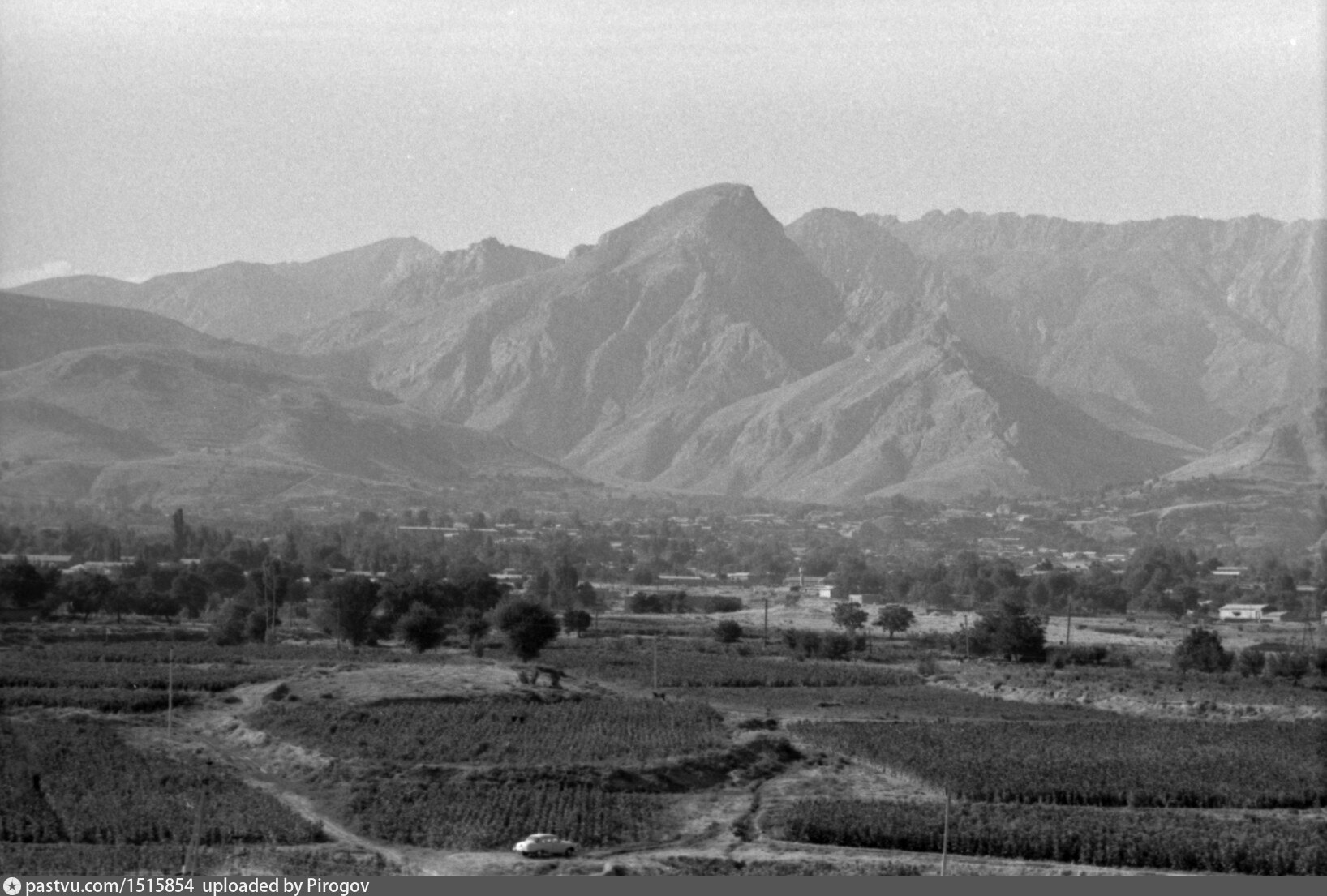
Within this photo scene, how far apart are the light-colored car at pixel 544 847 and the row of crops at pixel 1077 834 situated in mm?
6324

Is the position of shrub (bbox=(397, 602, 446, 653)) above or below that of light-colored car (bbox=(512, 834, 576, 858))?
above

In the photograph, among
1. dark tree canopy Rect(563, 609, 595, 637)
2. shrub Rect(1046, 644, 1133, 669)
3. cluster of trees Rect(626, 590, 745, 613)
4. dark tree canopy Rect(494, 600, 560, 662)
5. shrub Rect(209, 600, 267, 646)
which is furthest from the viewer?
cluster of trees Rect(626, 590, 745, 613)

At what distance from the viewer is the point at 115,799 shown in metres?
49.1

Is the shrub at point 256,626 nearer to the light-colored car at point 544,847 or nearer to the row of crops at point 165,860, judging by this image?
the row of crops at point 165,860

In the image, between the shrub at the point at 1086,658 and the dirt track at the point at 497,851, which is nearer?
the dirt track at the point at 497,851

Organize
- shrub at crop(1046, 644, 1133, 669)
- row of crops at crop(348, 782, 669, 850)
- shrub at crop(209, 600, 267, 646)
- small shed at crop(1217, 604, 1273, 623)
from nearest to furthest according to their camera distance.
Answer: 1. row of crops at crop(348, 782, 669, 850)
2. shrub at crop(209, 600, 267, 646)
3. shrub at crop(1046, 644, 1133, 669)
4. small shed at crop(1217, 604, 1273, 623)

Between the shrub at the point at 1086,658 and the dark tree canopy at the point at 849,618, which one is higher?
the dark tree canopy at the point at 849,618

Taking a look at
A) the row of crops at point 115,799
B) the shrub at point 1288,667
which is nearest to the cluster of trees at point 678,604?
the shrub at point 1288,667

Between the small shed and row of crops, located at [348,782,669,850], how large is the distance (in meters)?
94.7

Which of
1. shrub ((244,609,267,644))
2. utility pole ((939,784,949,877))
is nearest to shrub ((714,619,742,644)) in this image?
shrub ((244,609,267,644))

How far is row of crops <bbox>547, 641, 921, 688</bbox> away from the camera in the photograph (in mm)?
84000

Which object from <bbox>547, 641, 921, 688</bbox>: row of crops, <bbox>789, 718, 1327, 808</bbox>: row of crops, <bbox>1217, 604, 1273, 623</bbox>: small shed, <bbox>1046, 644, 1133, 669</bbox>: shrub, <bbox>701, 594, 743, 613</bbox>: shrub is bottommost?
Answer: <bbox>789, 718, 1327, 808</bbox>: row of crops

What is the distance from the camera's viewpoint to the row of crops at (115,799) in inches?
1783

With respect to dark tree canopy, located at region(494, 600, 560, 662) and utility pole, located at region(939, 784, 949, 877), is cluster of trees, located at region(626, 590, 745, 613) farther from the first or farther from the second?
utility pole, located at region(939, 784, 949, 877)
